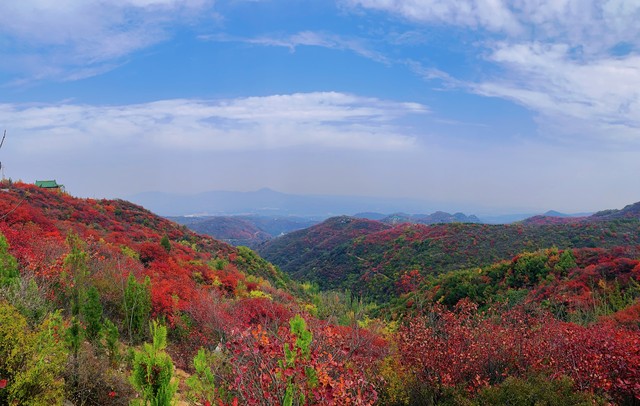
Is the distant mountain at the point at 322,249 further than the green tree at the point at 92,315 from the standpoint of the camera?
Yes

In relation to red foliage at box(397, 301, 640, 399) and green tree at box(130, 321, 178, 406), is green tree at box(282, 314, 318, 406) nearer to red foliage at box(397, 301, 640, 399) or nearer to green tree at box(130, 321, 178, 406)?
green tree at box(130, 321, 178, 406)

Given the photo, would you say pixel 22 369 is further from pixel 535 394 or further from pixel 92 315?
pixel 535 394

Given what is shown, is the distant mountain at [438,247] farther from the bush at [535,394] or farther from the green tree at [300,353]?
the green tree at [300,353]

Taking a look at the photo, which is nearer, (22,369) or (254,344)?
(22,369)

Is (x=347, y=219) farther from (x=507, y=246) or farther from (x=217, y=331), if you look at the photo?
(x=217, y=331)

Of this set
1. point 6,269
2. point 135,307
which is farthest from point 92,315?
point 135,307

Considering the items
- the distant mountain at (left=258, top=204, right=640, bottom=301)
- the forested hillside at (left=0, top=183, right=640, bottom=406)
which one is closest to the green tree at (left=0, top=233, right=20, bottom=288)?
the forested hillside at (left=0, top=183, right=640, bottom=406)

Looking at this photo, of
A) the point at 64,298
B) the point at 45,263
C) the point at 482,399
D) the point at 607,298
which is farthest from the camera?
the point at 607,298

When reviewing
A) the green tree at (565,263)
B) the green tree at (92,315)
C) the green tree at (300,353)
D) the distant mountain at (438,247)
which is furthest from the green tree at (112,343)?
the distant mountain at (438,247)

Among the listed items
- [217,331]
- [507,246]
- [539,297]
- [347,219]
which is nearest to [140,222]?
[217,331]

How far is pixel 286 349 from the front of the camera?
363cm

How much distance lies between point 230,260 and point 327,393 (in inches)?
1203

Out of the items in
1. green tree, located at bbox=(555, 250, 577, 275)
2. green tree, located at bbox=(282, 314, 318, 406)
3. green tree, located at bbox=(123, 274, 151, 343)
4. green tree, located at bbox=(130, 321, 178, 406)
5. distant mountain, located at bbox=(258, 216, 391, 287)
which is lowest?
distant mountain, located at bbox=(258, 216, 391, 287)

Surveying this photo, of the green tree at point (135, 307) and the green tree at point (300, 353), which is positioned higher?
the green tree at point (300, 353)
